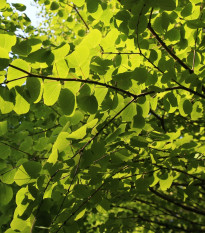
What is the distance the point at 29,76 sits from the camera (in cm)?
96

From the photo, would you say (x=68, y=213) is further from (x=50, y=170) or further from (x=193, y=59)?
(x=193, y=59)

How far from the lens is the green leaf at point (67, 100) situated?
1.07 metres

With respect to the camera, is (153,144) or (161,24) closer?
(161,24)

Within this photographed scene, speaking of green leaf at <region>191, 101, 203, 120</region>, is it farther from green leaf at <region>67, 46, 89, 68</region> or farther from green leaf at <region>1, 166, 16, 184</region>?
green leaf at <region>1, 166, 16, 184</region>

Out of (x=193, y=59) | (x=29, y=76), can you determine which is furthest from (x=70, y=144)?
(x=193, y=59)

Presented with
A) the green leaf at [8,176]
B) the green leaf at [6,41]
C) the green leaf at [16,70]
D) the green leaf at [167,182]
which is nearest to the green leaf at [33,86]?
the green leaf at [16,70]

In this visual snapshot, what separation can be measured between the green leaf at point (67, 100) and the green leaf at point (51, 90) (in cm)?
2

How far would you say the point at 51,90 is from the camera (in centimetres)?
105

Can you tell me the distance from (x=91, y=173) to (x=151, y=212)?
310cm

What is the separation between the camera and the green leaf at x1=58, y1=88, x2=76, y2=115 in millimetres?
1071

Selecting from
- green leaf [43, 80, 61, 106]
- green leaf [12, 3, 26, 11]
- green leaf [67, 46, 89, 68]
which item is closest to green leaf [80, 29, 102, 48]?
green leaf [67, 46, 89, 68]

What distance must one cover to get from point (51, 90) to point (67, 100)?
0.09m

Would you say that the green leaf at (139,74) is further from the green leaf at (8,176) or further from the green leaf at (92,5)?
the green leaf at (8,176)

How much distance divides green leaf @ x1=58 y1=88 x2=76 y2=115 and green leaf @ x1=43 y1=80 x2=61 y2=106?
0.02 metres
